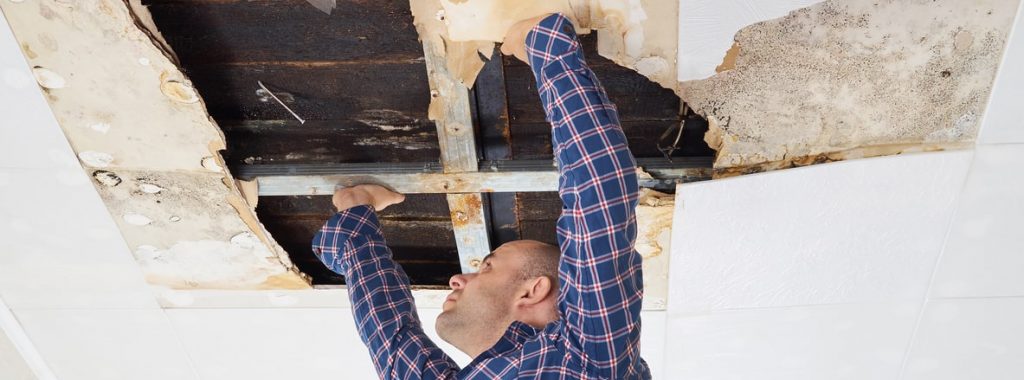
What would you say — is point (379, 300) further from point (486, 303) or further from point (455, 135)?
point (455, 135)

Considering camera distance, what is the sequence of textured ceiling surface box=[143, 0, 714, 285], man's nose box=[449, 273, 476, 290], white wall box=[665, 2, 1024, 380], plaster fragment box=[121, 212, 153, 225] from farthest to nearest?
plaster fragment box=[121, 212, 153, 225]
man's nose box=[449, 273, 476, 290]
white wall box=[665, 2, 1024, 380]
textured ceiling surface box=[143, 0, 714, 285]

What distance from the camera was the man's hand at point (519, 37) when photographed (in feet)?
4.47

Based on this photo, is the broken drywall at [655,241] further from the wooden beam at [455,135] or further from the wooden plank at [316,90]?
the wooden plank at [316,90]

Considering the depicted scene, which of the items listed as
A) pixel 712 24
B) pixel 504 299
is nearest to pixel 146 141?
pixel 504 299

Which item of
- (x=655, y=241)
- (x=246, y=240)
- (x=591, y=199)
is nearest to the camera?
(x=591, y=199)

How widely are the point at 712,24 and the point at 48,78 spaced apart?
1352 millimetres

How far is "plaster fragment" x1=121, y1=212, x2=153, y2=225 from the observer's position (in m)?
1.86

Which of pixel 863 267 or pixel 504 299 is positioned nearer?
pixel 504 299

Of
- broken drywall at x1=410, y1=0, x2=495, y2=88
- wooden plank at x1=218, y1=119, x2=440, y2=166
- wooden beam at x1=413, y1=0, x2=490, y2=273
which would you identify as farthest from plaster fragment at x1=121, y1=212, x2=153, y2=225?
broken drywall at x1=410, y1=0, x2=495, y2=88

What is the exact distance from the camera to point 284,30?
1462 millimetres

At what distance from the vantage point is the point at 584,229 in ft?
4.10

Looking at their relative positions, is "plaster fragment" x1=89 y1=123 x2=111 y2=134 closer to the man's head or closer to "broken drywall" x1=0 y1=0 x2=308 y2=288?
"broken drywall" x1=0 y1=0 x2=308 y2=288

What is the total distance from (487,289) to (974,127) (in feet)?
3.45

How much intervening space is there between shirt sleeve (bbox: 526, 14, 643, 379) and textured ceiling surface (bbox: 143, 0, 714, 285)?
19 centimetres
